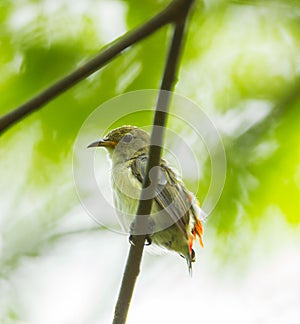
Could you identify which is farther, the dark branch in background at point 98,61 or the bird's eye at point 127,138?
the bird's eye at point 127,138

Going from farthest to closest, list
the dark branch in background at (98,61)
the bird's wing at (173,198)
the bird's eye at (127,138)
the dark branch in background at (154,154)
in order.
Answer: the bird's eye at (127,138) → the bird's wing at (173,198) → the dark branch in background at (154,154) → the dark branch in background at (98,61)

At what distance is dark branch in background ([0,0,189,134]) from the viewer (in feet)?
4.18

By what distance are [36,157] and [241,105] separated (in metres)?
1.00

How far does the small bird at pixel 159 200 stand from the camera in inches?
151

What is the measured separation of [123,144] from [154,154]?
8.09 ft

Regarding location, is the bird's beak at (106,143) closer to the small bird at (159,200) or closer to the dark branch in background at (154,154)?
the small bird at (159,200)

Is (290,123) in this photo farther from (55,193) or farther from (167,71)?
(55,193)

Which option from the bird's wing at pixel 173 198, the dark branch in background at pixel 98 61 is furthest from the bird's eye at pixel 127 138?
the dark branch in background at pixel 98 61

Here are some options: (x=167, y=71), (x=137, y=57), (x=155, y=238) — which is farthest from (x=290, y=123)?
(x=155, y=238)

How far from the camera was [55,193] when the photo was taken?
3156 millimetres

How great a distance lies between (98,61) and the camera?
1333 millimetres

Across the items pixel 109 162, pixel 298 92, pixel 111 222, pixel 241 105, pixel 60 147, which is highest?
pixel 109 162

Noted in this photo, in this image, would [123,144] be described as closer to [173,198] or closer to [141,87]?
[173,198]

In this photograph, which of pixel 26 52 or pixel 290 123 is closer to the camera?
pixel 290 123
